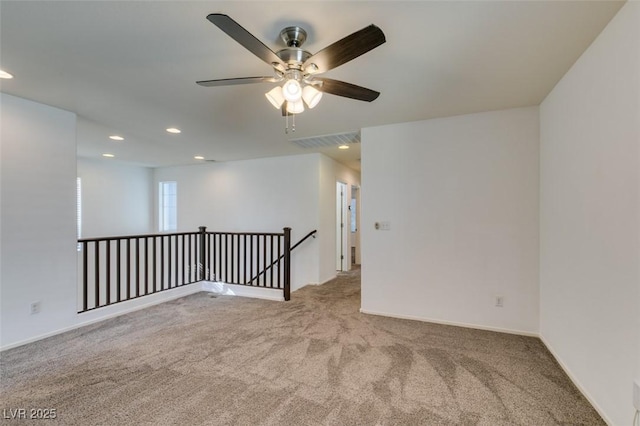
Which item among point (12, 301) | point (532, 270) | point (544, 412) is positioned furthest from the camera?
point (532, 270)

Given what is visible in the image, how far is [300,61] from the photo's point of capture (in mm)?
1762

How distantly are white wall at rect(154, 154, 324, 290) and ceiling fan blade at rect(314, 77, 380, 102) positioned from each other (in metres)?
3.14

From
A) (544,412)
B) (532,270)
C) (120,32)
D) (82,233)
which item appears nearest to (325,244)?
(532,270)

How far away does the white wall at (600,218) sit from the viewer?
5.08 feet

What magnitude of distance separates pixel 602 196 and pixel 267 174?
15.6 feet

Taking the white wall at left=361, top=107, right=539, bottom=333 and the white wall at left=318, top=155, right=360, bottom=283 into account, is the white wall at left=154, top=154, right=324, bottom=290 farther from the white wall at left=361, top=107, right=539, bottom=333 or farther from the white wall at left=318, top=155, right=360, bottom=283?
the white wall at left=361, top=107, right=539, bottom=333

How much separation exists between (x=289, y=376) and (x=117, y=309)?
277 centimetres

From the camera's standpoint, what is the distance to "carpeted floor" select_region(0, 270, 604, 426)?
183 centimetres

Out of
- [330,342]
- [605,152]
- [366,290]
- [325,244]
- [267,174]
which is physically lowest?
[330,342]

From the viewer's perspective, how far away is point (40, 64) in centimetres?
217

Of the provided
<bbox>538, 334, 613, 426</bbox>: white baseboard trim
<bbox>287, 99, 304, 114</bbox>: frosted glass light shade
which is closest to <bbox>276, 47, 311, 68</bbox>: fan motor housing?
<bbox>287, 99, 304, 114</bbox>: frosted glass light shade

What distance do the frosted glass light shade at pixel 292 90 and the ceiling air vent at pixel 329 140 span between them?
226 cm

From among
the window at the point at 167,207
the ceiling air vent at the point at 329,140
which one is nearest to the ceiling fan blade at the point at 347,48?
the ceiling air vent at the point at 329,140

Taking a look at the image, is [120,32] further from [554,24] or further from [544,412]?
[544,412]
